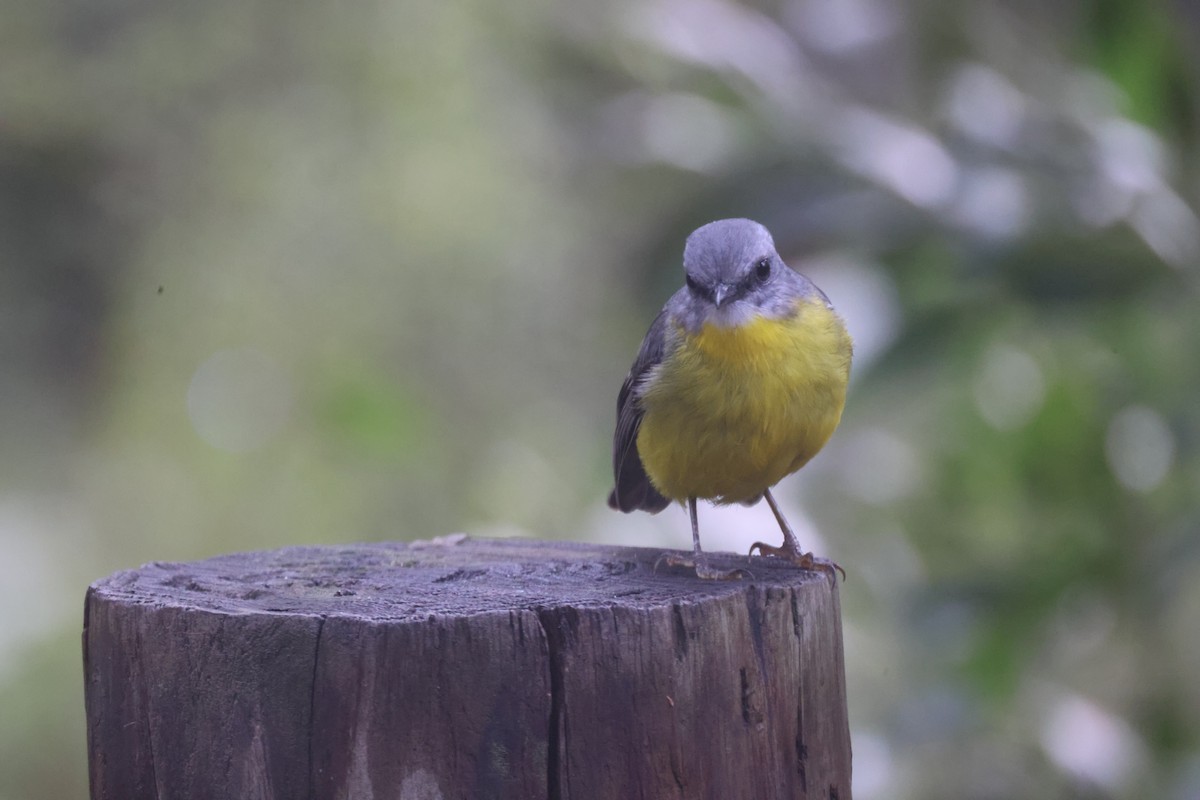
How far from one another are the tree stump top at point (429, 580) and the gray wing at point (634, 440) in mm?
621

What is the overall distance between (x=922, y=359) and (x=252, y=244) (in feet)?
18.6

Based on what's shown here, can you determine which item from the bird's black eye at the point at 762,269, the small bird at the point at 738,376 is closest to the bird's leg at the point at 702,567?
the small bird at the point at 738,376

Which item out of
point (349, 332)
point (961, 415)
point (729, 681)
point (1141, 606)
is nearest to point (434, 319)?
point (349, 332)

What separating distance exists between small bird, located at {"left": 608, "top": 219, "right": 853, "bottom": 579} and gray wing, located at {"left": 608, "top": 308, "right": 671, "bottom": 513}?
3cm

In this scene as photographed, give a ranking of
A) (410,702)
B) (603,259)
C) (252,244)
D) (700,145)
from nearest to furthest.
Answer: (410,702) → (700,145) → (252,244) → (603,259)

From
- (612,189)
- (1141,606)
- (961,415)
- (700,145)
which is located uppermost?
(612,189)

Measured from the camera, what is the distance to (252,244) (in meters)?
9.41

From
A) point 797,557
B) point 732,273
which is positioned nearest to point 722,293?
point 732,273

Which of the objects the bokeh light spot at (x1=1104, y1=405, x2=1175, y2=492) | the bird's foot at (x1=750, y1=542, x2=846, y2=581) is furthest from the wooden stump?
the bokeh light spot at (x1=1104, y1=405, x2=1175, y2=492)

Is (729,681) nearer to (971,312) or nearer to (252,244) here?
(971,312)

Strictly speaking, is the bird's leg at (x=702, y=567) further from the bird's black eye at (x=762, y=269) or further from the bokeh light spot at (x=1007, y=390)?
the bokeh light spot at (x=1007, y=390)

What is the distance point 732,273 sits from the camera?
405 cm

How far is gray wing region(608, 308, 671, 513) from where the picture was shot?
4.37 metres

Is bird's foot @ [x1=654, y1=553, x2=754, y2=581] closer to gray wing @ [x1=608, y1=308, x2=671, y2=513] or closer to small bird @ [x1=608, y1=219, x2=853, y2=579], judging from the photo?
small bird @ [x1=608, y1=219, x2=853, y2=579]
